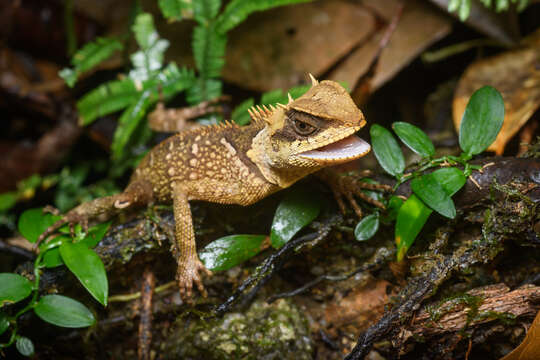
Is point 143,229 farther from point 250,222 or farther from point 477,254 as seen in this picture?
point 477,254

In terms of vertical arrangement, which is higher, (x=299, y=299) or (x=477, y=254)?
(x=477, y=254)

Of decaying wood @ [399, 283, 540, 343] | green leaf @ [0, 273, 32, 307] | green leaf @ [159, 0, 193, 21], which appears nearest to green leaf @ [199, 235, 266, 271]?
decaying wood @ [399, 283, 540, 343]

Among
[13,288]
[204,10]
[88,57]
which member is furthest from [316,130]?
[88,57]

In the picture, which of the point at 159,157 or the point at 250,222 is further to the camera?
the point at 159,157

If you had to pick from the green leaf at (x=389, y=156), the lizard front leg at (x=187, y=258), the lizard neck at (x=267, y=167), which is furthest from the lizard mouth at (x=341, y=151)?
the lizard front leg at (x=187, y=258)

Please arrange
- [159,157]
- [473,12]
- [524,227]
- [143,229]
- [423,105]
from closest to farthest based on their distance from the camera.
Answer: [524,227] < [143,229] < [159,157] < [473,12] < [423,105]

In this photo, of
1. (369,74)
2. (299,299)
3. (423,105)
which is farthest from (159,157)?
(423,105)

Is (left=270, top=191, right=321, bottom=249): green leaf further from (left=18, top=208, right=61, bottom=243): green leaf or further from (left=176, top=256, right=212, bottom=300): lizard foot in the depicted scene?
(left=18, top=208, right=61, bottom=243): green leaf
